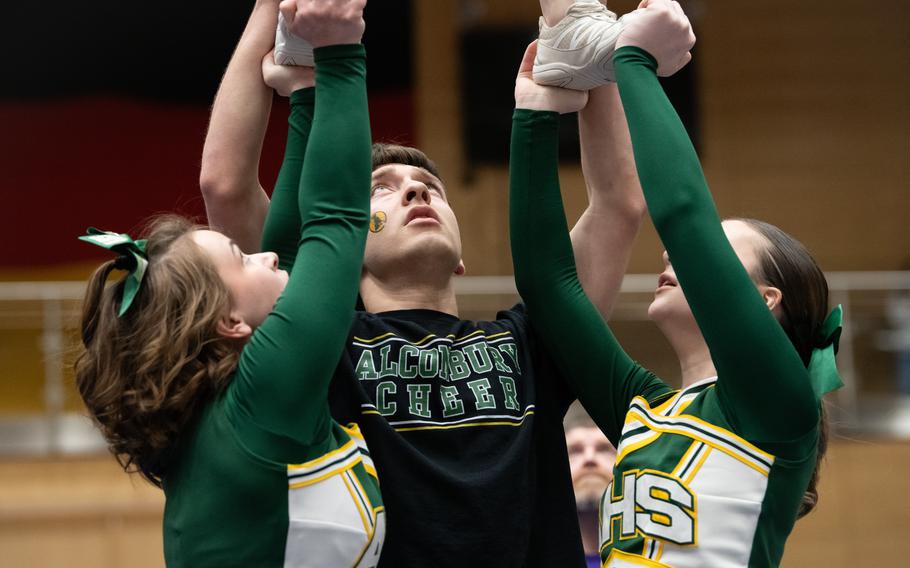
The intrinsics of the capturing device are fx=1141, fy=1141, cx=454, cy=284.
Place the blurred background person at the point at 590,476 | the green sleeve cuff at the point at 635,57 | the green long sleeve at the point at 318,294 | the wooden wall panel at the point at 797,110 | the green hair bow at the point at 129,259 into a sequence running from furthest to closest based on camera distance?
1. the wooden wall panel at the point at 797,110
2. the blurred background person at the point at 590,476
3. the green sleeve cuff at the point at 635,57
4. the green hair bow at the point at 129,259
5. the green long sleeve at the point at 318,294

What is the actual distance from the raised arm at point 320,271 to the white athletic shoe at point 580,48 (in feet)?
1.16

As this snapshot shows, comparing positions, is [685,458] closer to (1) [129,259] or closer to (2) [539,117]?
(2) [539,117]

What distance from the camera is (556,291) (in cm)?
174

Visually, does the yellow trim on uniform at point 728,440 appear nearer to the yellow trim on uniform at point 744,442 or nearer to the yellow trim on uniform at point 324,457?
the yellow trim on uniform at point 744,442

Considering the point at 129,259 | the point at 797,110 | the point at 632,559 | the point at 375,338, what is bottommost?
the point at 797,110

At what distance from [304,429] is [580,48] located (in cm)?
71

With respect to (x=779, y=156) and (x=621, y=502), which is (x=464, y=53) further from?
(x=621, y=502)

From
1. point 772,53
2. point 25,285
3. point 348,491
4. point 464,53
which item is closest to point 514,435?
point 348,491

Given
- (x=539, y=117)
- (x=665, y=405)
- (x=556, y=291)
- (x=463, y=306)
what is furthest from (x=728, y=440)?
(x=463, y=306)

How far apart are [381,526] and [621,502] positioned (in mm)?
375

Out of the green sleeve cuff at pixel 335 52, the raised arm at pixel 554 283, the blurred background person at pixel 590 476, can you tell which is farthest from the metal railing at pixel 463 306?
the green sleeve cuff at pixel 335 52

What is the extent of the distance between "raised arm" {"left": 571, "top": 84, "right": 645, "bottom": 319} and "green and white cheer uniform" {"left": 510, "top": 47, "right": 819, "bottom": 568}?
0.37ft

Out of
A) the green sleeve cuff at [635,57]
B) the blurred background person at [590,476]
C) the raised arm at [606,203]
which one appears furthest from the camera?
the blurred background person at [590,476]

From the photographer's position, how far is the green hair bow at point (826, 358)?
1.61m
